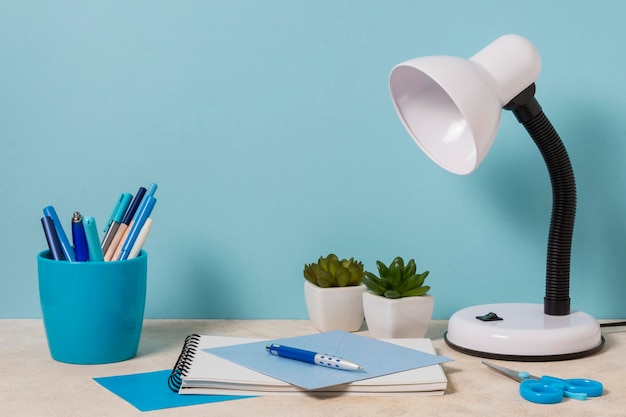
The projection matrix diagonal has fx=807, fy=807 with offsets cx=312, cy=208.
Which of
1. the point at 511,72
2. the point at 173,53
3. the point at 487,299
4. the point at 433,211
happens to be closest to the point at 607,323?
the point at 487,299

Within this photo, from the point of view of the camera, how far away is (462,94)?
872mm

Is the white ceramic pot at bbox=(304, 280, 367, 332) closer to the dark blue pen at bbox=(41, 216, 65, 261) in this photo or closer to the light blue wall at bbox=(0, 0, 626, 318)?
the light blue wall at bbox=(0, 0, 626, 318)

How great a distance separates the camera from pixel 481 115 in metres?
0.88

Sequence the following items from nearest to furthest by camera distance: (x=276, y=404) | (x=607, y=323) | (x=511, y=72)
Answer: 1. (x=276, y=404)
2. (x=511, y=72)
3. (x=607, y=323)

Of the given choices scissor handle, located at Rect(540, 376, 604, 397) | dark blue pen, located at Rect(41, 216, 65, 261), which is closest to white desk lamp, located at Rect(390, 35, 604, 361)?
scissor handle, located at Rect(540, 376, 604, 397)

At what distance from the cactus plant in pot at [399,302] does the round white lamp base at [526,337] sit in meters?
0.04

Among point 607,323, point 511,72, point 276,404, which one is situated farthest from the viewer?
point 607,323

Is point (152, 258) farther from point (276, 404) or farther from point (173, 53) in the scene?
point (276, 404)

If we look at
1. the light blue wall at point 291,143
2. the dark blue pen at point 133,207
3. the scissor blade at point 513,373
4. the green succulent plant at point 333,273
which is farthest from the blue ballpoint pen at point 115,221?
the scissor blade at point 513,373

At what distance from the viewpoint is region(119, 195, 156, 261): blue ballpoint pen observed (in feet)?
3.26

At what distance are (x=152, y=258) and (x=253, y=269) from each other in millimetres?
149

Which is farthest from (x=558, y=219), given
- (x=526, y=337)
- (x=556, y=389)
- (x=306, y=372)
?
(x=306, y=372)

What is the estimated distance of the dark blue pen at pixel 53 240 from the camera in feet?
3.17

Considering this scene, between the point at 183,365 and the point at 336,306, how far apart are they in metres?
0.26
